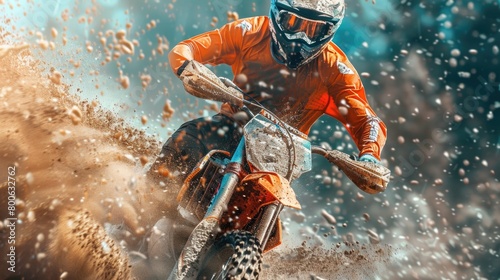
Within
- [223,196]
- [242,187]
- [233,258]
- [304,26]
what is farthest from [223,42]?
[233,258]

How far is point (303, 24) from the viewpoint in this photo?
3857 mm

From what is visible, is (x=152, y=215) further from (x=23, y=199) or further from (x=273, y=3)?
(x=273, y=3)

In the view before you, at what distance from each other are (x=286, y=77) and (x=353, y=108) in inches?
30.4

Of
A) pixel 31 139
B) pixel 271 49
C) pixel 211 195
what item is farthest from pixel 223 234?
pixel 31 139

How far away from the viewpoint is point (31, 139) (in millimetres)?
4598

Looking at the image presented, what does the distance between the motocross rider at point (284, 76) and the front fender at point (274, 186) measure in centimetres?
100

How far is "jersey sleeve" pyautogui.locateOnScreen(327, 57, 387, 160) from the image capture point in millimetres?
4093

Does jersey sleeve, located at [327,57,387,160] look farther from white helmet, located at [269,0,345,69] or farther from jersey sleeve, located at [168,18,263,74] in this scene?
jersey sleeve, located at [168,18,263,74]

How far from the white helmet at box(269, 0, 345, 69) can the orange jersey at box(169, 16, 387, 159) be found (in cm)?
34

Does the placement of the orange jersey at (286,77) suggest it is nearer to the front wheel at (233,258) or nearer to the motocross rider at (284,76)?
the motocross rider at (284,76)

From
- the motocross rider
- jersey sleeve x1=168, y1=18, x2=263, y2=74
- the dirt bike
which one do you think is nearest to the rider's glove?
the motocross rider

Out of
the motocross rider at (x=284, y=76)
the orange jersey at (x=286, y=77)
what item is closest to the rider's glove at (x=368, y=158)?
the motocross rider at (x=284, y=76)

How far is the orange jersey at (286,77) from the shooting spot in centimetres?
451

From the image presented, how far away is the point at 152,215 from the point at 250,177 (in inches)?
62.7
